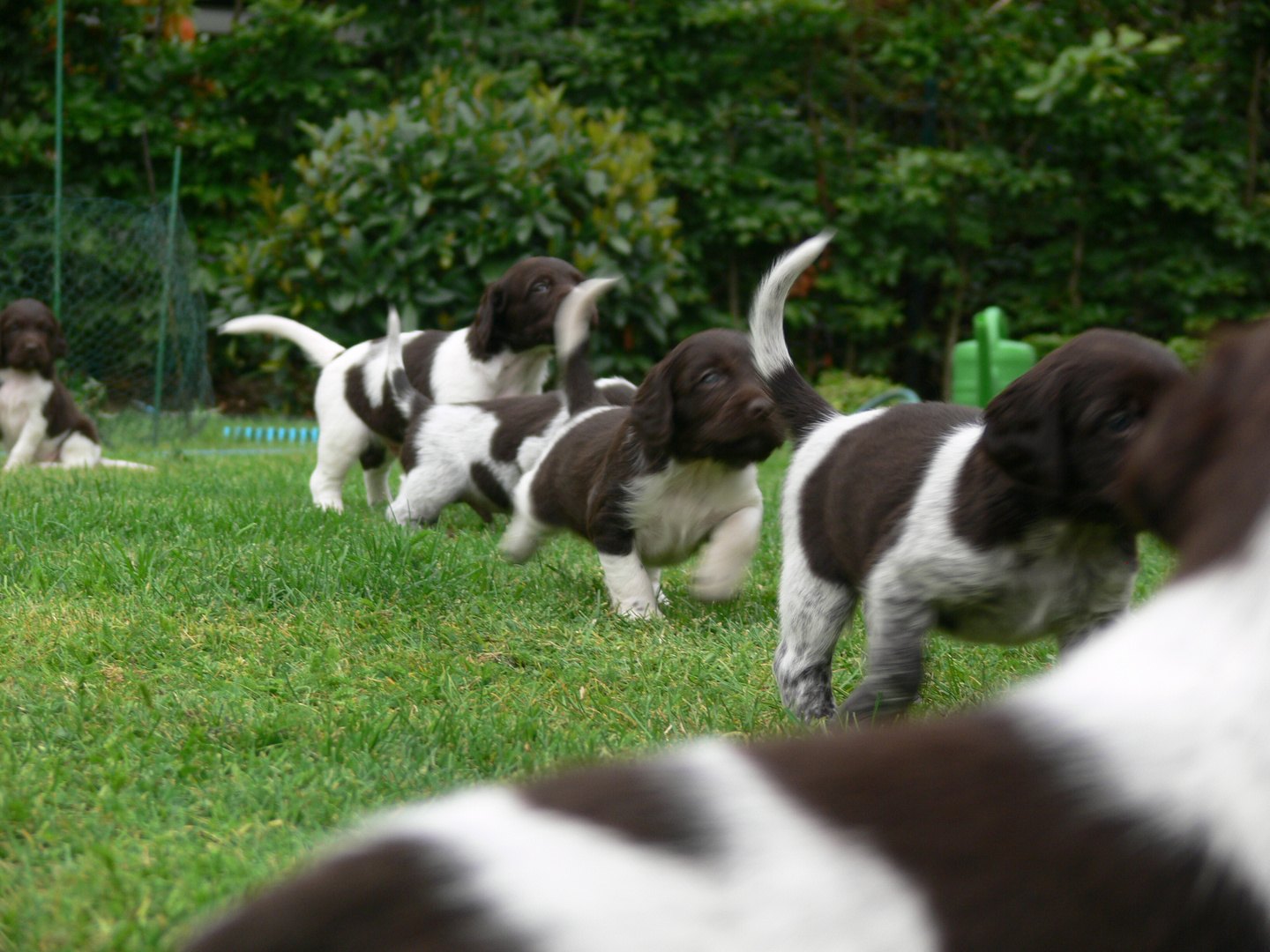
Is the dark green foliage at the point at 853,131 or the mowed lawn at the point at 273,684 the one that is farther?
the dark green foliage at the point at 853,131

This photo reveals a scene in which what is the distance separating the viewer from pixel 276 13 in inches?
456

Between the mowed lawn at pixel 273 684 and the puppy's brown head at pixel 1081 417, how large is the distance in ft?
2.29

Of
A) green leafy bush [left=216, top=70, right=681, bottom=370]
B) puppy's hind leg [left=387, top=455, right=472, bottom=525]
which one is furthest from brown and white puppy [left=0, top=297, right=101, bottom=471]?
puppy's hind leg [left=387, top=455, right=472, bottom=525]

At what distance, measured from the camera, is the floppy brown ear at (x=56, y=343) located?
7.93m

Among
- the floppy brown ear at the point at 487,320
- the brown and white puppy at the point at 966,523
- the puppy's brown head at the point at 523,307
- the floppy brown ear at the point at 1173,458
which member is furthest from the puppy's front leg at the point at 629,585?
the floppy brown ear at the point at 1173,458

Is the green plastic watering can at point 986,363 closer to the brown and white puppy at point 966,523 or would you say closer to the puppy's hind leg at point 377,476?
the puppy's hind leg at point 377,476

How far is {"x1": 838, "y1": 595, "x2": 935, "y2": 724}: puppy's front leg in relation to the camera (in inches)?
93.3

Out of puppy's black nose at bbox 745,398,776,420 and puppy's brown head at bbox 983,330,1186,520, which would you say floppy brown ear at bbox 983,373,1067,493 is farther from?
puppy's black nose at bbox 745,398,776,420

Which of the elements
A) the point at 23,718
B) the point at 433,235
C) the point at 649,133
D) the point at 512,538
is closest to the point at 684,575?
the point at 512,538

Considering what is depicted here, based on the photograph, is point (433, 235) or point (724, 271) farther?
point (724, 271)

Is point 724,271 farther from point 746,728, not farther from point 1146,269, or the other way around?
point 746,728

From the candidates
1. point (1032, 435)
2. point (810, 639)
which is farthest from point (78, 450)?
point (1032, 435)

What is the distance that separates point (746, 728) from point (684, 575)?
8.04ft

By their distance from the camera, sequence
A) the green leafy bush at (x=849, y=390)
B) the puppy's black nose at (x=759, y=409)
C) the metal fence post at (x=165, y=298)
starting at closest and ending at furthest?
the puppy's black nose at (x=759, y=409) → the metal fence post at (x=165, y=298) → the green leafy bush at (x=849, y=390)
